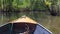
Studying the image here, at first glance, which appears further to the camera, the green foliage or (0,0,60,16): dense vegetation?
the green foliage

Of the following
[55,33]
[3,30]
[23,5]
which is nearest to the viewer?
[3,30]

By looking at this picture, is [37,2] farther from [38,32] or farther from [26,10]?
[38,32]

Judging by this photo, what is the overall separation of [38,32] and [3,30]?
1314mm

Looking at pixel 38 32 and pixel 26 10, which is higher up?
pixel 38 32

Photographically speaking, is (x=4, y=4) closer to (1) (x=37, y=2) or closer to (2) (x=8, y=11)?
(2) (x=8, y=11)

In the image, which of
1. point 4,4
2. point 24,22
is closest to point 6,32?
point 24,22

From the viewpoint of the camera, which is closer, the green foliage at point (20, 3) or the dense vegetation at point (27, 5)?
the dense vegetation at point (27, 5)

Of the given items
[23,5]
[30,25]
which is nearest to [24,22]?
[30,25]

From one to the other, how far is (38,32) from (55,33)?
463 centimetres

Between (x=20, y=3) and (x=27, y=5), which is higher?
(x=20, y=3)

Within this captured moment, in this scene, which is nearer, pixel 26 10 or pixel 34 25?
pixel 34 25

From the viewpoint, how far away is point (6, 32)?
29.8 ft

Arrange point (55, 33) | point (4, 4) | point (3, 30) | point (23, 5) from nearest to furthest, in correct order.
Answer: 1. point (3, 30)
2. point (55, 33)
3. point (4, 4)
4. point (23, 5)

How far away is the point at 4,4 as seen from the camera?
30.2 meters
